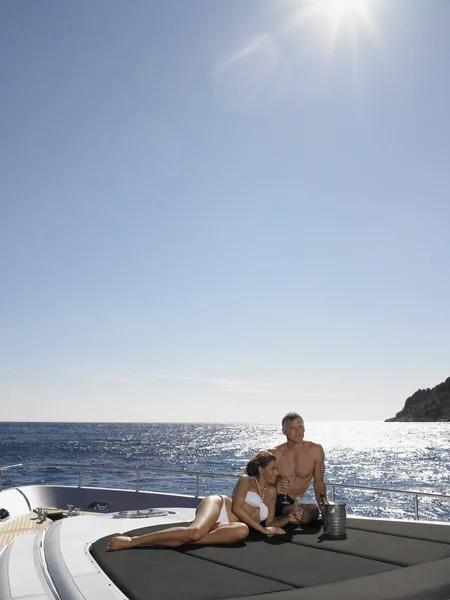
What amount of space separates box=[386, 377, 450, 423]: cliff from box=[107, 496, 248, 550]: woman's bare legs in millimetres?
157904

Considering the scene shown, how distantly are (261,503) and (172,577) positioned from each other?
6.33ft

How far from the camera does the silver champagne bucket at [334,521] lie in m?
5.07

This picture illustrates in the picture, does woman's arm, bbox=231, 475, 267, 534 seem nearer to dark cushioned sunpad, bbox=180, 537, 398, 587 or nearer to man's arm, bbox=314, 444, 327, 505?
dark cushioned sunpad, bbox=180, 537, 398, 587

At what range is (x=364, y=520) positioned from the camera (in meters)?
5.96

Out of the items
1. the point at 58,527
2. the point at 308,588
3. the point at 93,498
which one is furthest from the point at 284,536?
the point at 93,498

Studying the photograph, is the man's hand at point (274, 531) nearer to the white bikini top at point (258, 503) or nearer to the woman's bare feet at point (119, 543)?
the white bikini top at point (258, 503)

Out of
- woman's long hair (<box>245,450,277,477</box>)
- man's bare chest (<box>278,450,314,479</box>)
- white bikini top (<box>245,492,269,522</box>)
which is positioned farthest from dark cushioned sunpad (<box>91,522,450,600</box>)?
man's bare chest (<box>278,450,314,479</box>)

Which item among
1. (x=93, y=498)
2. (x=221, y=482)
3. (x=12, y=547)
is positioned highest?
(x=12, y=547)

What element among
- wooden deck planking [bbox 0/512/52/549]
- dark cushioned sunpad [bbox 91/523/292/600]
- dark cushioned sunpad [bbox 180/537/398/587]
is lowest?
wooden deck planking [bbox 0/512/52/549]

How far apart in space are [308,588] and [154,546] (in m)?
1.65

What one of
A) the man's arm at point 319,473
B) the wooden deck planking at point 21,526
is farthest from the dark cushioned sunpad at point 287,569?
the wooden deck planking at point 21,526

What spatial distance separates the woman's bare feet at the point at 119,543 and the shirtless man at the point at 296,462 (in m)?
2.15

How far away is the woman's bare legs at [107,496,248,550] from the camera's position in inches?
174

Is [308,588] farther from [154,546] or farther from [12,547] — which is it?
[12,547]
